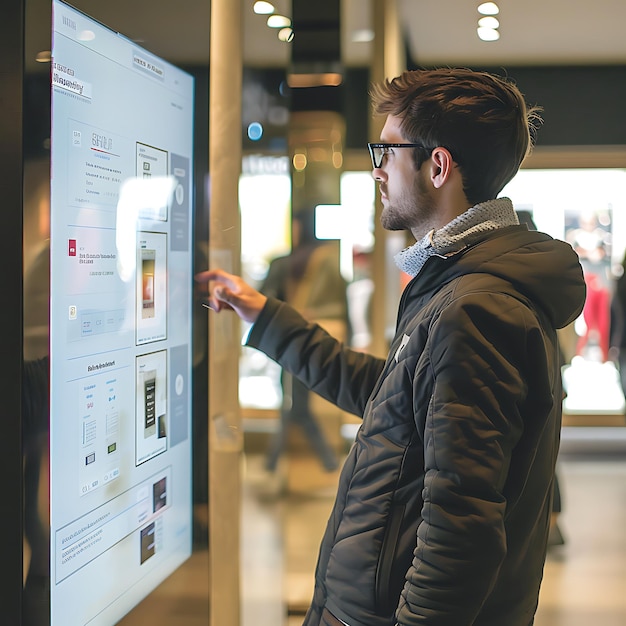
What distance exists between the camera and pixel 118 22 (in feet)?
4.25

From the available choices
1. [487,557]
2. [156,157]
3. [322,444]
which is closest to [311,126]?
[322,444]

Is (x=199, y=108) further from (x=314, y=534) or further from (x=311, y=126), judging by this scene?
(x=314, y=534)

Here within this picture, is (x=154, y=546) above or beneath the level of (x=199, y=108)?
beneath

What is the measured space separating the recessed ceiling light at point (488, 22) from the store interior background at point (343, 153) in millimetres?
43

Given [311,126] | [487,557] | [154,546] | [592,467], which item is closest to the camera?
[487,557]

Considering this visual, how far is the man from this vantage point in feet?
3.90

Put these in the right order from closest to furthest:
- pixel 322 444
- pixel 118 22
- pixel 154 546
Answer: pixel 118 22 → pixel 154 546 → pixel 322 444

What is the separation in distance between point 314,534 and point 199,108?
2.37 m

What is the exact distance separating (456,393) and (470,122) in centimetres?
51

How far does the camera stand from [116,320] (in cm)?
135

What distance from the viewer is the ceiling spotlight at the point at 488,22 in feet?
14.2

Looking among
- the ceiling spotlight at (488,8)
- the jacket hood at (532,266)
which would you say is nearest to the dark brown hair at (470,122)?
the jacket hood at (532,266)

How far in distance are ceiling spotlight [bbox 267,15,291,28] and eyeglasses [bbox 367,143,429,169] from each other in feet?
3.77

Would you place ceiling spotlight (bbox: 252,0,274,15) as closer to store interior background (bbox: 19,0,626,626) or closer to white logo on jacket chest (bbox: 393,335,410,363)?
store interior background (bbox: 19,0,626,626)
